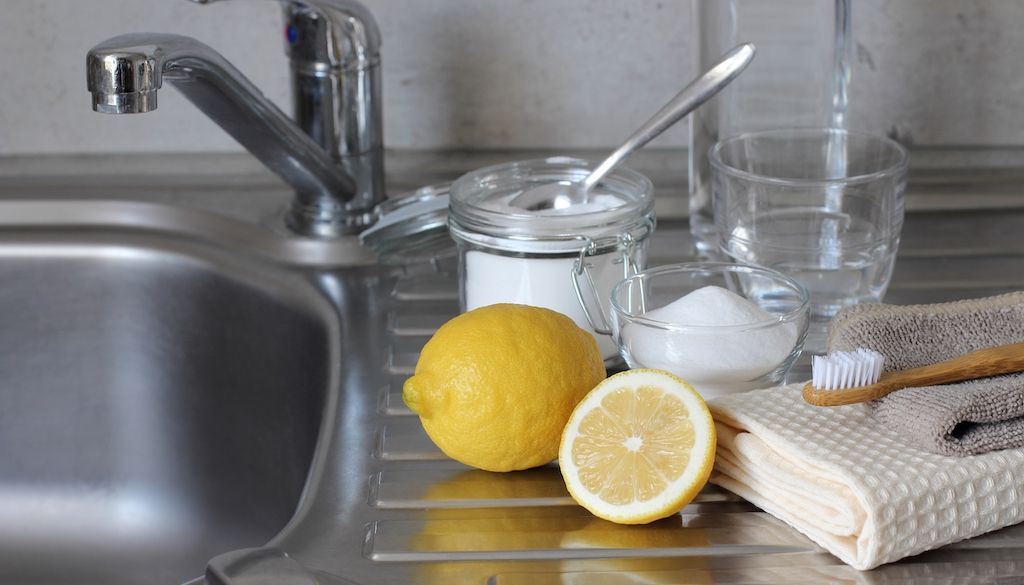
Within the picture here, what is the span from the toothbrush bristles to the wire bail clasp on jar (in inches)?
6.8

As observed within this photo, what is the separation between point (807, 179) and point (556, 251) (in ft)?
0.78

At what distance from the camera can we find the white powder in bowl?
0.71 m

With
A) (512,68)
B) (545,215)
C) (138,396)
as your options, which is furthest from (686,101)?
(138,396)

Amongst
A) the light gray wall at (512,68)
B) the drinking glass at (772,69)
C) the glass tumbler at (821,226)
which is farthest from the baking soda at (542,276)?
the light gray wall at (512,68)

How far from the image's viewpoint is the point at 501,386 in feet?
2.18

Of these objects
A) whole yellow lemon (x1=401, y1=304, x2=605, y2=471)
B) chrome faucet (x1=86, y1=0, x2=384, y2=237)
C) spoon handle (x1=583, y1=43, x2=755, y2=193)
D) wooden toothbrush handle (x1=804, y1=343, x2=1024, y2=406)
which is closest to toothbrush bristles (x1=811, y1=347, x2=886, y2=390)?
wooden toothbrush handle (x1=804, y1=343, x2=1024, y2=406)

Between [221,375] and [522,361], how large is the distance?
0.41 m

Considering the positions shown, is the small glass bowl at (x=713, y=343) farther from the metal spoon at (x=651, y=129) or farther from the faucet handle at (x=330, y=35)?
the faucet handle at (x=330, y=35)

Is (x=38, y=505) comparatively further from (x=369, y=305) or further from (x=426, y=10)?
(x=426, y=10)

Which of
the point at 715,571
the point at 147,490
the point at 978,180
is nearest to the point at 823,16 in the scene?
the point at 978,180

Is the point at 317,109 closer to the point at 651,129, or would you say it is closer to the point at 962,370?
the point at 651,129

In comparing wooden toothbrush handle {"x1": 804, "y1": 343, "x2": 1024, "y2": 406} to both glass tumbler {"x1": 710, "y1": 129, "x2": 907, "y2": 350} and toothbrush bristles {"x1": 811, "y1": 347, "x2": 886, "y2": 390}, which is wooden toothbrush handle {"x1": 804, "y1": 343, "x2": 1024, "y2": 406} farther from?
glass tumbler {"x1": 710, "y1": 129, "x2": 907, "y2": 350}

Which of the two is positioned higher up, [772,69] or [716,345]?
[772,69]

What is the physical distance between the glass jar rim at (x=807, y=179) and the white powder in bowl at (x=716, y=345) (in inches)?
5.2
